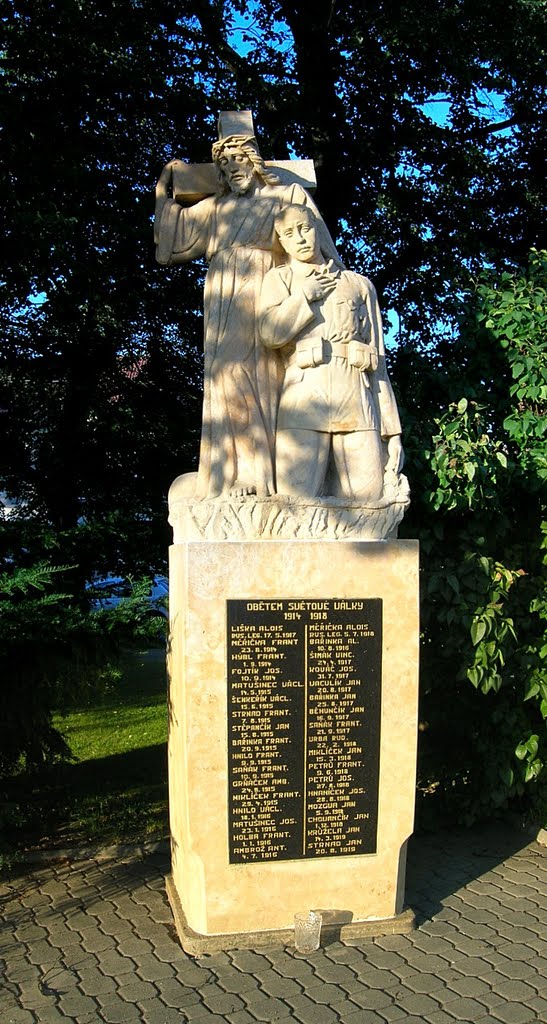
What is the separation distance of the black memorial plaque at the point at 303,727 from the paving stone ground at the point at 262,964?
50cm

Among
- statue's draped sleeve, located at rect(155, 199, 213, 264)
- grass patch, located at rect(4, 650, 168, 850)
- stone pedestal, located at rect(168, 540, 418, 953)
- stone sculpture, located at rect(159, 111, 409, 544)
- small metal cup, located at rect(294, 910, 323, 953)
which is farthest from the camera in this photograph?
grass patch, located at rect(4, 650, 168, 850)

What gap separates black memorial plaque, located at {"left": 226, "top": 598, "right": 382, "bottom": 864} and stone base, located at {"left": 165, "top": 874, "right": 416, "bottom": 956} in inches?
13.1

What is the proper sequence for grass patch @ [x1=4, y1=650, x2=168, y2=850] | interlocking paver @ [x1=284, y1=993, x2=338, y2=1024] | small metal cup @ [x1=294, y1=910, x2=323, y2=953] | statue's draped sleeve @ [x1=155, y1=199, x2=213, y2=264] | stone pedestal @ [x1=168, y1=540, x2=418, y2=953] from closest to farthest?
1. interlocking paver @ [x1=284, y1=993, x2=338, y2=1024]
2. small metal cup @ [x1=294, y1=910, x2=323, y2=953]
3. stone pedestal @ [x1=168, y1=540, x2=418, y2=953]
4. statue's draped sleeve @ [x1=155, y1=199, x2=213, y2=264]
5. grass patch @ [x1=4, y1=650, x2=168, y2=850]

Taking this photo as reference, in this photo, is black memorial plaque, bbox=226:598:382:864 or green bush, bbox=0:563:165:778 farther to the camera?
green bush, bbox=0:563:165:778

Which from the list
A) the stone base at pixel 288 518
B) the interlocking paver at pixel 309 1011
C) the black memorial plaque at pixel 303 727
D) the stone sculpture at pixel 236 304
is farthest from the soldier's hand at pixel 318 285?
the interlocking paver at pixel 309 1011

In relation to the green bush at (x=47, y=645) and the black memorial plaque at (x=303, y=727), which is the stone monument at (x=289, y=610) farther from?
the green bush at (x=47, y=645)

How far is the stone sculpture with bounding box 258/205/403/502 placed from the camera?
4.48 m

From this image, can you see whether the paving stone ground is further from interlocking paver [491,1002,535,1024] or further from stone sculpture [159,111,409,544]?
stone sculpture [159,111,409,544]

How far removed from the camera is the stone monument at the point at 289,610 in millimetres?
4254

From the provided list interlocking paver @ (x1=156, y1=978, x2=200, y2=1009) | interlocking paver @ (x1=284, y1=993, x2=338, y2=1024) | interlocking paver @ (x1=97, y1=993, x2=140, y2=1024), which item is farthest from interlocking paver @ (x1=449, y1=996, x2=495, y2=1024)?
interlocking paver @ (x1=97, y1=993, x2=140, y2=1024)

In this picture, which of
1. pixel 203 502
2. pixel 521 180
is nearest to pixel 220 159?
pixel 203 502

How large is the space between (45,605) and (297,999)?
2.17 metres

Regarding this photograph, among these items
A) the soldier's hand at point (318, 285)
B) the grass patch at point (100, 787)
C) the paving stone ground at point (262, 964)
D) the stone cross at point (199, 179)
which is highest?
the stone cross at point (199, 179)

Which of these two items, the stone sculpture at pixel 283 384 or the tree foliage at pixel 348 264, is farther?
the tree foliage at pixel 348 264
